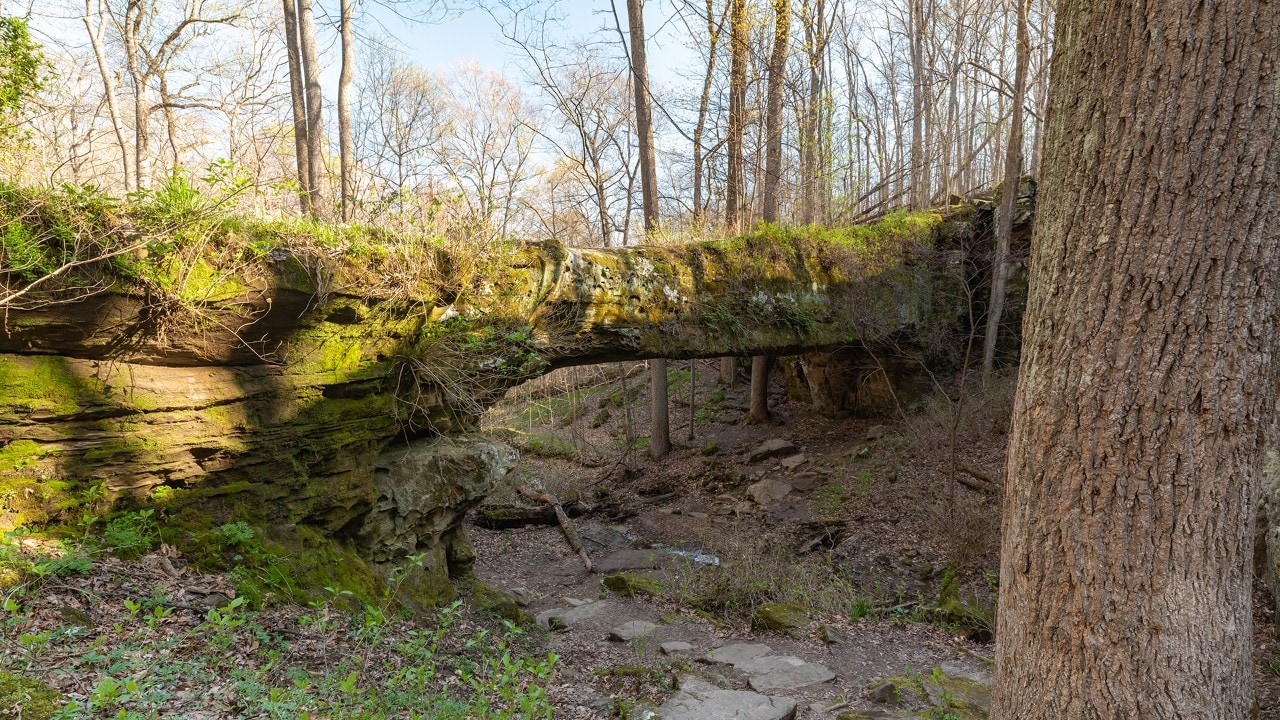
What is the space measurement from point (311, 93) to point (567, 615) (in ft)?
29.9

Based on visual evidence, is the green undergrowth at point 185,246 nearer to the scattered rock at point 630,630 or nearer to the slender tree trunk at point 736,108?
the scattered rock at point 630,630

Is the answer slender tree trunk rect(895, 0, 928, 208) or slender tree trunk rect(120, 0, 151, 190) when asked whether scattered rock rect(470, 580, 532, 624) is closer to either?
slender tree trunk rect(120, 0, 151, 190)

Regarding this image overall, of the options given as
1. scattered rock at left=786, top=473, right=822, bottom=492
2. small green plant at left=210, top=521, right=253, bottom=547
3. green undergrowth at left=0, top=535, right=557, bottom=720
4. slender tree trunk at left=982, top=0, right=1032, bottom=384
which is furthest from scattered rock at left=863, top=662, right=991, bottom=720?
slender tree trunk at left=982, top=0, right=1032, bottom=384

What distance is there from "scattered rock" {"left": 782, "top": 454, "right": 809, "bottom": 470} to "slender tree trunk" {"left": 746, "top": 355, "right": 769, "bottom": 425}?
2317 mm

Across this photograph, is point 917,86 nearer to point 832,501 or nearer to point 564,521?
point 832,501

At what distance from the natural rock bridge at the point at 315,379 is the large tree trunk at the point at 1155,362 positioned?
495 centimetres

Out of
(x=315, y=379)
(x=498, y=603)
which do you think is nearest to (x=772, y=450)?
(x=498, y=603)

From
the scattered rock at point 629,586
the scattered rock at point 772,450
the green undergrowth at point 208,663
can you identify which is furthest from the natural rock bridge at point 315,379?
the scattered rock at point 772,450

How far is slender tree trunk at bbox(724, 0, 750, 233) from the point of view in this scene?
12.6 m

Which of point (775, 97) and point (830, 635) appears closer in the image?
point (830, 635)

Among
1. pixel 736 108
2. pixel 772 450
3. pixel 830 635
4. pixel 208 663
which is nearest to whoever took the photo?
pixel 208 663

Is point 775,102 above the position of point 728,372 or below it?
above

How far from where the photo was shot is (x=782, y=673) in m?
5.17

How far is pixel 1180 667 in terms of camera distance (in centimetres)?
244
